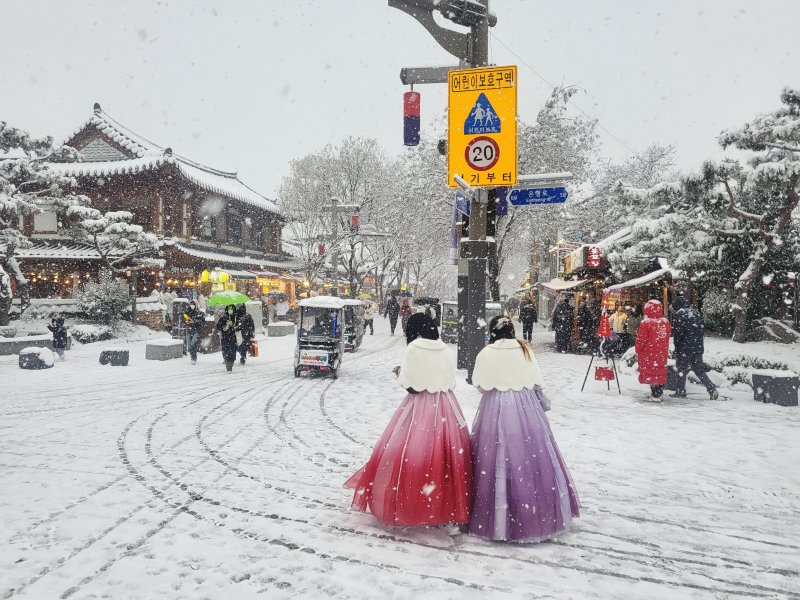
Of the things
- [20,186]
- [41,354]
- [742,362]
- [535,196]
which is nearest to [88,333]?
[41,354]

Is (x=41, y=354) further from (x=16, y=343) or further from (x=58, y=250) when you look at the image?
(x=58, y=250)

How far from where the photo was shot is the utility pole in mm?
7809

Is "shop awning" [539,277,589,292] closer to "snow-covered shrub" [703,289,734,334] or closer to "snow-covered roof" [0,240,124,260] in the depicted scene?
"snow-covered shrub" [703,289,734,334]

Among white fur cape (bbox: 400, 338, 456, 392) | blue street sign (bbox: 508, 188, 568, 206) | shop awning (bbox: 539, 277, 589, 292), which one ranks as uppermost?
blue street sign (bbox: 508, 188, 568, 206)

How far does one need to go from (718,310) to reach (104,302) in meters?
20.9

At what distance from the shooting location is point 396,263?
41.8 meters

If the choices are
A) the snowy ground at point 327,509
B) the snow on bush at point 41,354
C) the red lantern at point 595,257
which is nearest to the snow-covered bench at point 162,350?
the snow on bush at point 41,354

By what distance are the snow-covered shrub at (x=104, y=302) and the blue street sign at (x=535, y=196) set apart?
1765 centimetres

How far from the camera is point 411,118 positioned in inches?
337

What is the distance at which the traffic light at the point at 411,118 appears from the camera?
8.43 metres

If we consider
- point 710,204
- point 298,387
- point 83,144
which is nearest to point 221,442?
point 298,387

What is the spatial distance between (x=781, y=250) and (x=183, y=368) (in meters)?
16.2

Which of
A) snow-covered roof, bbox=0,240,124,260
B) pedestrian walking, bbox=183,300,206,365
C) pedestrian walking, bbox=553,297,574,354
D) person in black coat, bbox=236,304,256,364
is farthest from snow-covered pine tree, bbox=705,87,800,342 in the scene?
snow-covered roof, bbox=0,240,124,260

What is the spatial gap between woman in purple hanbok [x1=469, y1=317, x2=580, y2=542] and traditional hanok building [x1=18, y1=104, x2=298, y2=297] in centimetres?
2176
